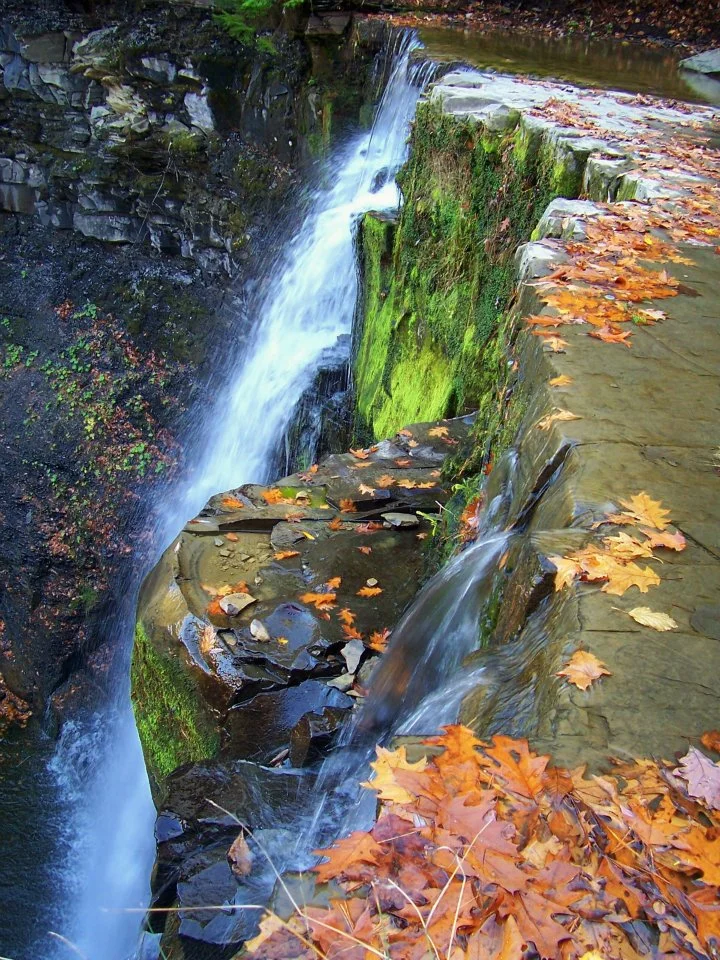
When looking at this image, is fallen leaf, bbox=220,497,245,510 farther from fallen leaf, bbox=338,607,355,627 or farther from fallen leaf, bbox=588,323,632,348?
fallen leaf, bbox=588,323,632,348

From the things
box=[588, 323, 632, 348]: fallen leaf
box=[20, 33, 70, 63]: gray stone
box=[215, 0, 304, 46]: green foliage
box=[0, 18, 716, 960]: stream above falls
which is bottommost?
box=[0, 18, 716, 960]: stream above falls

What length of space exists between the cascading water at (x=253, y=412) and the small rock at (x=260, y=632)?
9.32ft

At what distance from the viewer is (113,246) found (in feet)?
47.5

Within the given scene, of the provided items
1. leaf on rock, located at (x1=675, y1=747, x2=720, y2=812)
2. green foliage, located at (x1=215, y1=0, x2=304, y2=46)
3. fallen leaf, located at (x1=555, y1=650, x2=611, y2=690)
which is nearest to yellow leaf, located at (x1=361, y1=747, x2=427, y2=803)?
fallen leaf, located at (x1=555, y1=650, x2=611, y2=690)

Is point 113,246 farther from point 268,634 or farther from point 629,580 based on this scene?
point 629,580

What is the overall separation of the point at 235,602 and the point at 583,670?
2.92 m

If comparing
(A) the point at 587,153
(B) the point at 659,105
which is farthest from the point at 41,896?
(B) the point at 659,105

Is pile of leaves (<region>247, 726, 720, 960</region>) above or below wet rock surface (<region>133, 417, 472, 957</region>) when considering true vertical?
above

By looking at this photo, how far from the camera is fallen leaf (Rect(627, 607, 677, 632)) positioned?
1.94 metres

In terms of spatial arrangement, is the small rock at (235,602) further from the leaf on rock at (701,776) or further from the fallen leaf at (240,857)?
the leaf on rock at (701,776)

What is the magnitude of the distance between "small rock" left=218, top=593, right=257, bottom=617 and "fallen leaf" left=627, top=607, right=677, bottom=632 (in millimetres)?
2823

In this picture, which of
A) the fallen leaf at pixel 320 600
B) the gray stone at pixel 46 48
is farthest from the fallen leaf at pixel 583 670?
the gray stone at pixel 46 48

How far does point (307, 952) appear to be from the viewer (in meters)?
1.46

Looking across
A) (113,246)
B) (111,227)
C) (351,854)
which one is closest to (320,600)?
(351,854)
